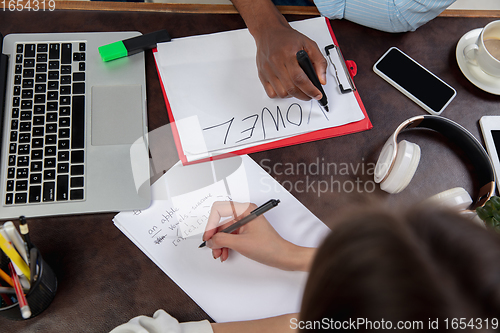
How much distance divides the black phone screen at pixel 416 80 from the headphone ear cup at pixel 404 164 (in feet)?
0.53

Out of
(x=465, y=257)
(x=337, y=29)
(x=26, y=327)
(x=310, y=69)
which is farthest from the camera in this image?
(x=337, y=29)

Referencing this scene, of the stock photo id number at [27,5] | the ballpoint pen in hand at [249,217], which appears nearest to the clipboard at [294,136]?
the ballpoint pen in hand at [249,217]

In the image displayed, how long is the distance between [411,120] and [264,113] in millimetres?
259

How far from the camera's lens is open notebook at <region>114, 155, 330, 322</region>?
53 centimetres

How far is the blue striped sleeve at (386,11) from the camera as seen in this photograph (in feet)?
2.19

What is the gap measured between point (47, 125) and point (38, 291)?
Result: 0.28 m

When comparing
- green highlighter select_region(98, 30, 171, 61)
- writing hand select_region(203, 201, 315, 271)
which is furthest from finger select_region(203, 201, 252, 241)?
green highlighter select_region(98, 30, 171, 61)

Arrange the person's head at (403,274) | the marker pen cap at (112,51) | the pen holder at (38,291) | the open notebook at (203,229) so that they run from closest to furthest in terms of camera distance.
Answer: the person's head at (403,274) < the pen holder at (38,291) < the open notebook at (203,229) < the marker pen cap at (112,51)

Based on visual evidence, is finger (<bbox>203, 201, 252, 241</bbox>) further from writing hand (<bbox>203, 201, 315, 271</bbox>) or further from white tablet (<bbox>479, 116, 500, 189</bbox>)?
white tablet (<bbox>479, 116, 500, 189</bbox>)

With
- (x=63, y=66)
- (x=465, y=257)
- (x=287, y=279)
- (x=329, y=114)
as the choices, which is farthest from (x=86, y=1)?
Result: (x=465, y=257)

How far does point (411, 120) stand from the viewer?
59 cm

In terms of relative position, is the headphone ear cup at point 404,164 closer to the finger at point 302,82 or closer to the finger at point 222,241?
the finger at point 302,82

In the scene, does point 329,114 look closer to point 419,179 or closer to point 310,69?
point 310,69

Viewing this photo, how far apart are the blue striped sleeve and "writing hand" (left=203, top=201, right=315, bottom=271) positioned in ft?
1.48
